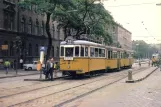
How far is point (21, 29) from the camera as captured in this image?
51688 millimetres

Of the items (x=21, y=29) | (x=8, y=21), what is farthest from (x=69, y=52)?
(x=21, y=29)

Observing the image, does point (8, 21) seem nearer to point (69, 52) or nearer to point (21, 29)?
point (21, 29)

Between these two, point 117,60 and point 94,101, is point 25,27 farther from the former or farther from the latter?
point 94,101

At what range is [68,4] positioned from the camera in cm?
4566

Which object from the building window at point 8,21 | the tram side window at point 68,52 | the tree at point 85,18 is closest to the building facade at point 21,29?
the building window at point 8,21

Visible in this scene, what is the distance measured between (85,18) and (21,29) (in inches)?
383

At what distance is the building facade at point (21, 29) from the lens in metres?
46.9

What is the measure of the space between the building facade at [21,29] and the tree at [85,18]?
5.15 m

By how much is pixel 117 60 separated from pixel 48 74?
17881 millimetres

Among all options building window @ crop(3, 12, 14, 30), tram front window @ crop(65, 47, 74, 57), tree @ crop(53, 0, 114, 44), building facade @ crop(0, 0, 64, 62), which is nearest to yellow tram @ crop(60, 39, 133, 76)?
tram front window @ crop(65, 47, 74, 57)

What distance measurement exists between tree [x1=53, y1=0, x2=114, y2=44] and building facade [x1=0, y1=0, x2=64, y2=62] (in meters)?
5.15

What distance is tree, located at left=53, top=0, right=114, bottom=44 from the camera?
4650cm

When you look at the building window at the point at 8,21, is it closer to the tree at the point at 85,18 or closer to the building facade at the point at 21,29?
the building facade at the point at 21,29

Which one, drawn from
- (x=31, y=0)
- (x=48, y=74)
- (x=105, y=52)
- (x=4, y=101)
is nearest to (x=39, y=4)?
(x=31, y=0)
